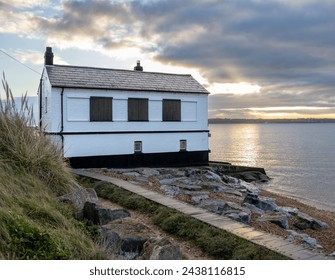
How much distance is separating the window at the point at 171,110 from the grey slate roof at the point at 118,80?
2.71 feet

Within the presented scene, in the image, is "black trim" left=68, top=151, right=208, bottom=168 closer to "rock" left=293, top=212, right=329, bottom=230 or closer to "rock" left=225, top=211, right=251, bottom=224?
"rock" left=293, top=212, right=329, bottom=230

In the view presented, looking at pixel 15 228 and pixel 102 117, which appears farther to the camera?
pixel 102 117

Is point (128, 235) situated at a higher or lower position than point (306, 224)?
higher

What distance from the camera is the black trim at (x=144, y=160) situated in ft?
71.9

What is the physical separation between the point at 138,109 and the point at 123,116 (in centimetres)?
117

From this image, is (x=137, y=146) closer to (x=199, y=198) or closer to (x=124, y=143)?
(x=124, y=143)

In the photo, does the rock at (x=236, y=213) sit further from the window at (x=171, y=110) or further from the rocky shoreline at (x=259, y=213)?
the window at (x=171, y=110)

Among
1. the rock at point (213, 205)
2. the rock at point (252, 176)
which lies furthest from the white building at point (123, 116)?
the rock at point (213, 205)

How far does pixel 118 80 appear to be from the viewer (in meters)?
23.5

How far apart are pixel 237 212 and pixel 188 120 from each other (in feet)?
52.0

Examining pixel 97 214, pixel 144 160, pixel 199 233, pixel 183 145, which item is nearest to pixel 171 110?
pixel 183 145
